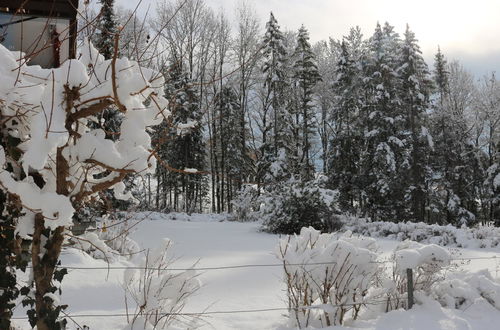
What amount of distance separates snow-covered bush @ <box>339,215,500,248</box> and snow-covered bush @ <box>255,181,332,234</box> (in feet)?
2.72

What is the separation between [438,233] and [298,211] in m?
3.78

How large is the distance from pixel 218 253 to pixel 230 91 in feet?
67.5

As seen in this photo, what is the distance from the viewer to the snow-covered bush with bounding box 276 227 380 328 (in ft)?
13.1

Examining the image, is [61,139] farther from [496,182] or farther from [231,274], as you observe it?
[496,182]

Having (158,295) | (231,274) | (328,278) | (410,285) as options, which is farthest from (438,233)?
(158,295)

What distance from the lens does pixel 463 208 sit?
77.7 feet

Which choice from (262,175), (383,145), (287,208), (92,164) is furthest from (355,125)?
(92,164)

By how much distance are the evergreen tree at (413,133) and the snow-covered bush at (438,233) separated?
10.9m

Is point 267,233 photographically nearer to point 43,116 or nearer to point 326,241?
point 326,241

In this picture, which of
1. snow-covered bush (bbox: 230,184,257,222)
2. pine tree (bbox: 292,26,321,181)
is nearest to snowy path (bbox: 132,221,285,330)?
snow-covered bush (bbox: 230,184,257,222)

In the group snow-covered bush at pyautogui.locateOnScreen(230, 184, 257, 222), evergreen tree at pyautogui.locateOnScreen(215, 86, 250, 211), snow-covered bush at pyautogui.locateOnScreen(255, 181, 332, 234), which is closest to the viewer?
snow-covered bush at pyautogui.locateOnScreen(255, 181, 332, 234)

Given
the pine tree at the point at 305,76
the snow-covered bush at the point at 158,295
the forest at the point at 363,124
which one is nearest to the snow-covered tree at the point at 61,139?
the snow-covered bush at the point at 158,295

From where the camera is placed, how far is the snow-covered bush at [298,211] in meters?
12.4

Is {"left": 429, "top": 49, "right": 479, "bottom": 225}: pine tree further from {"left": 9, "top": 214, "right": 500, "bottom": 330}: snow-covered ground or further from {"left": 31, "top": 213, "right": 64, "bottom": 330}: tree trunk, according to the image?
{"left": 31, "top": 213, "right": 64, "bottom": 330}: tree trunk
